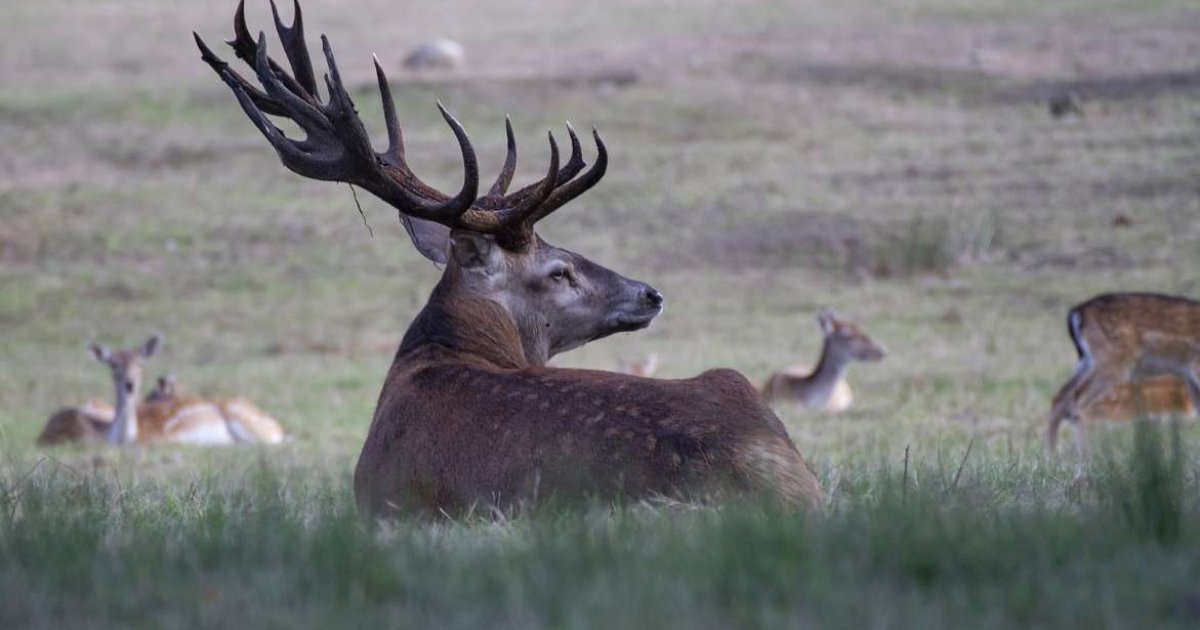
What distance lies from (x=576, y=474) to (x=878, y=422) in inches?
321

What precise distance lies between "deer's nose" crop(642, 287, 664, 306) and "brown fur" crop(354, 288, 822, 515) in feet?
4.76

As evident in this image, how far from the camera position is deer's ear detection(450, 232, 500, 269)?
24.0ft

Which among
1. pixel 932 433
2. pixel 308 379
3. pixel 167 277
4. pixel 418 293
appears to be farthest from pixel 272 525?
pixel 167 277

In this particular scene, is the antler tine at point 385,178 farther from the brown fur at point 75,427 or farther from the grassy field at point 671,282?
the brown fur at point 75,427

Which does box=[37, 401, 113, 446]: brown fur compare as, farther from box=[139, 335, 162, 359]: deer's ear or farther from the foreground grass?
the foreground grass

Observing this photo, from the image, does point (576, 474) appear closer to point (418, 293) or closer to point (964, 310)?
point (964, 310)

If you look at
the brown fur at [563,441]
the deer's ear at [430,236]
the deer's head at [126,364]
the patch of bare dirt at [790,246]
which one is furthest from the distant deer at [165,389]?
the brown fur at [563,441]

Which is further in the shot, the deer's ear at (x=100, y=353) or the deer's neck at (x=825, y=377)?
the deer's neck at (x=825, y=377)

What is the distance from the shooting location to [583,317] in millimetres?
7703

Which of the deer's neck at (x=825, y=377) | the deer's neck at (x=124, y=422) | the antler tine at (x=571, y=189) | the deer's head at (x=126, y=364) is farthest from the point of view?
the deer's neck at (x=825, y=377)

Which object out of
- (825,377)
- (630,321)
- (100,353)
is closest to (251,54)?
(630,321)

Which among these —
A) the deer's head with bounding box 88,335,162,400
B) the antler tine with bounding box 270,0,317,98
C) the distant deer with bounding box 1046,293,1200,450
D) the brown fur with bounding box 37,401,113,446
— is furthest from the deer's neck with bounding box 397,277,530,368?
the deer's head with bounding box 88,335,162,400

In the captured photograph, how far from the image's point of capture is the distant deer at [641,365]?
18.3 metres

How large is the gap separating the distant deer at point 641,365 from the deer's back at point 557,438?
11864 millimetres
